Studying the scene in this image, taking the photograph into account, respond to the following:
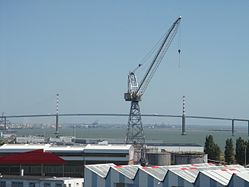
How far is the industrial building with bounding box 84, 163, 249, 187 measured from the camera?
1063cm

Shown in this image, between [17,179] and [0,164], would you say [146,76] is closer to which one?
[0,164]

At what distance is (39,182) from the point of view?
13766mm

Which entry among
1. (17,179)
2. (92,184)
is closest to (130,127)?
(17,179)

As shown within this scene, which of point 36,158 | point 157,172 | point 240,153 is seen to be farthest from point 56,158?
point 240,153

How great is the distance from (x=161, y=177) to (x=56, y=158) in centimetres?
529

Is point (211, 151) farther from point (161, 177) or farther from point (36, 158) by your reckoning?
point (161, 177)

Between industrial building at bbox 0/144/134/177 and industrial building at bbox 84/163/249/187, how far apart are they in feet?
13.4

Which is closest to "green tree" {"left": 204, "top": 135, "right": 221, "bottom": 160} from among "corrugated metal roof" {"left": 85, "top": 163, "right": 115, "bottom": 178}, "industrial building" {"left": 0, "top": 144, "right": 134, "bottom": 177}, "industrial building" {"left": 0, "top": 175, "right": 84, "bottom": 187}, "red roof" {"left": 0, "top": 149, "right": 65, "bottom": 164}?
"industrial building" {"left": 0, "top": 144, "right": 134, "bottom": 177}

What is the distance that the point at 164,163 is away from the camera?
20.6 m

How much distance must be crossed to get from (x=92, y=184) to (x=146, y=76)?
63.5 ft

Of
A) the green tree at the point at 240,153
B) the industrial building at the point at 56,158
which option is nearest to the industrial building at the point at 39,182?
the industrial building at the point at 56,158

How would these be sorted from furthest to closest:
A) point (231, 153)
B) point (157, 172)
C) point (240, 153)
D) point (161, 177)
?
point (231, 153)
point (240, 153)
point (157, 172)
point (161, 177)

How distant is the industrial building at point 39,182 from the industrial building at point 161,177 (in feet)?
4.56

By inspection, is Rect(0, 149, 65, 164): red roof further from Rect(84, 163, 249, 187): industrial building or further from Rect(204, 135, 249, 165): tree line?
Rect(204, 135, 249, 165): tree line
